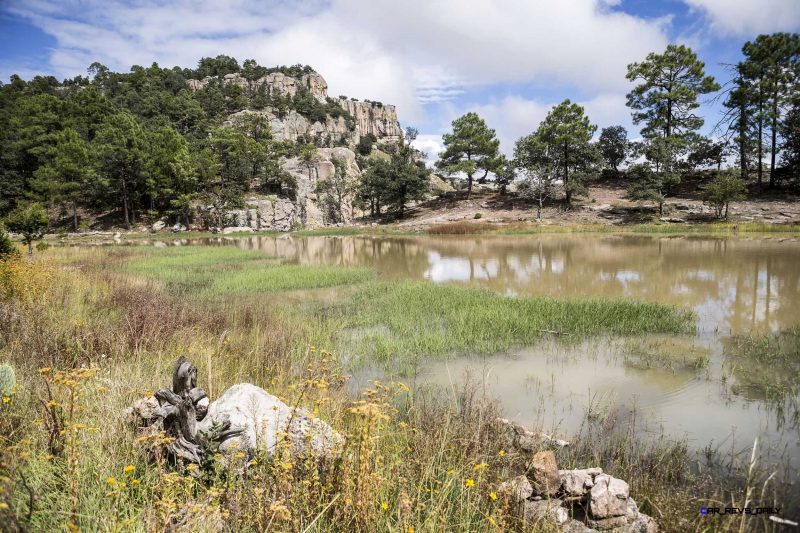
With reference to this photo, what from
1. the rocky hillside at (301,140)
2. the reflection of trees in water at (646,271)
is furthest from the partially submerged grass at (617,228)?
the rocky hillside at (301,140)

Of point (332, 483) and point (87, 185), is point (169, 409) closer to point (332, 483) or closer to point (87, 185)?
point (332, 483)

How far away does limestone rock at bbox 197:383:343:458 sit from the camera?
3.32 metres

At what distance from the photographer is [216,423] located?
376cm

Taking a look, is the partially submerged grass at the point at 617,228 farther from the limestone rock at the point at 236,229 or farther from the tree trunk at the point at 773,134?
the limestone rock at the point at 236,229

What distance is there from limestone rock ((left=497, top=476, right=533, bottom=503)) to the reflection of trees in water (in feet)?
31.3

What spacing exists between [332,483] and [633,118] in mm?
65357

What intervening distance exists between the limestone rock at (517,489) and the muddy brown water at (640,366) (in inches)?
85.9

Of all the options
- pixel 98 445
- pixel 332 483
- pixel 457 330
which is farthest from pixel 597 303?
pixel 98 445

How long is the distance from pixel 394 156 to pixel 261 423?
62.5 m

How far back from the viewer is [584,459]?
4781 mm

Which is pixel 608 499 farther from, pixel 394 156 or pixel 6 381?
pixel 394 156

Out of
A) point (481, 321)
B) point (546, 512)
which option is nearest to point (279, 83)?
point (481, 321)

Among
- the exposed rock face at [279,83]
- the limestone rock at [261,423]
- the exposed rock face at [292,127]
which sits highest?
the exposed rock face at [279,83]

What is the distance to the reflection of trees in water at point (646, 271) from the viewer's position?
12.9m
